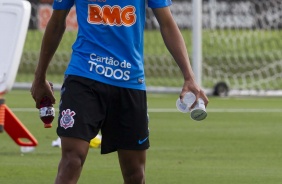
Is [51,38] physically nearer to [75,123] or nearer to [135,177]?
[75,123]

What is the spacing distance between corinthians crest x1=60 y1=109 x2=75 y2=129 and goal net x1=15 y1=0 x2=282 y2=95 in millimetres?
14116

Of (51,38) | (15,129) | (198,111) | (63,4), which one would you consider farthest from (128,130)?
(15,129)

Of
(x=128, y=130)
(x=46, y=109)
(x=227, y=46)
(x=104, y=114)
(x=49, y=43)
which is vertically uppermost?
(x=49, y=43)

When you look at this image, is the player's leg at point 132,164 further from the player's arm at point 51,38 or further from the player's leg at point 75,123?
the player's arm at point 51,38

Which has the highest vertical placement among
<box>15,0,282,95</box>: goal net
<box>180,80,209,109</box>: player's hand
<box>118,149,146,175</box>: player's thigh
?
<box>180,80,209,109</box>: player's hand

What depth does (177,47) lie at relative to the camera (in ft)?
24.6

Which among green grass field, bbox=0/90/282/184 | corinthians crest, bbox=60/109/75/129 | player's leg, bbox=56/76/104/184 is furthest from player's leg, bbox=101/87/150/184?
green grass field, bbox=0/90/282/184

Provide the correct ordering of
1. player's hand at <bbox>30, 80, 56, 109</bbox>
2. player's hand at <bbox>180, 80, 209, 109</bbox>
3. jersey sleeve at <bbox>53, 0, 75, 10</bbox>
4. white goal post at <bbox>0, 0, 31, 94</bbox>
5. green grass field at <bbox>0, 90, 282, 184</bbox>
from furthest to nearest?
green grass field at <bbox>0, 90, 282, 184</bbox> < white goal post at <bbox>0, 0, 31, 94</bbox> < player's hand at <bbox>30, 80, 56, 109</bbox> < jersey sleeve at <bbox>53, 0, 75, 10</bbox> < player's hand at <bbox>180, 80, 209, 109</bbox>

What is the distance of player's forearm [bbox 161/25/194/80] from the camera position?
7.39 meters

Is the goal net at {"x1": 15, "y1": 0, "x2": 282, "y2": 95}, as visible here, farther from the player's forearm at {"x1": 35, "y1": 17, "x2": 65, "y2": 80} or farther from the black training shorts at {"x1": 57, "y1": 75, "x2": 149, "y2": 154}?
the black training shorts at {"x1": 57, "y1": 75, "x2": 149, "y2": 154}

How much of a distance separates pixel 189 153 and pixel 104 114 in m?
4.80

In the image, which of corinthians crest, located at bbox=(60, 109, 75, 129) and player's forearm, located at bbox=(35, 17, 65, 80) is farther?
player's forearm, located at bbox=(35, 17, 65, 80)

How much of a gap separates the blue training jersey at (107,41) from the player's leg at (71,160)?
48 centimetres

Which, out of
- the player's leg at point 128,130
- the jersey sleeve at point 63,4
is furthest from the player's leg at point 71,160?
the jersey sleeve at point 63,4
